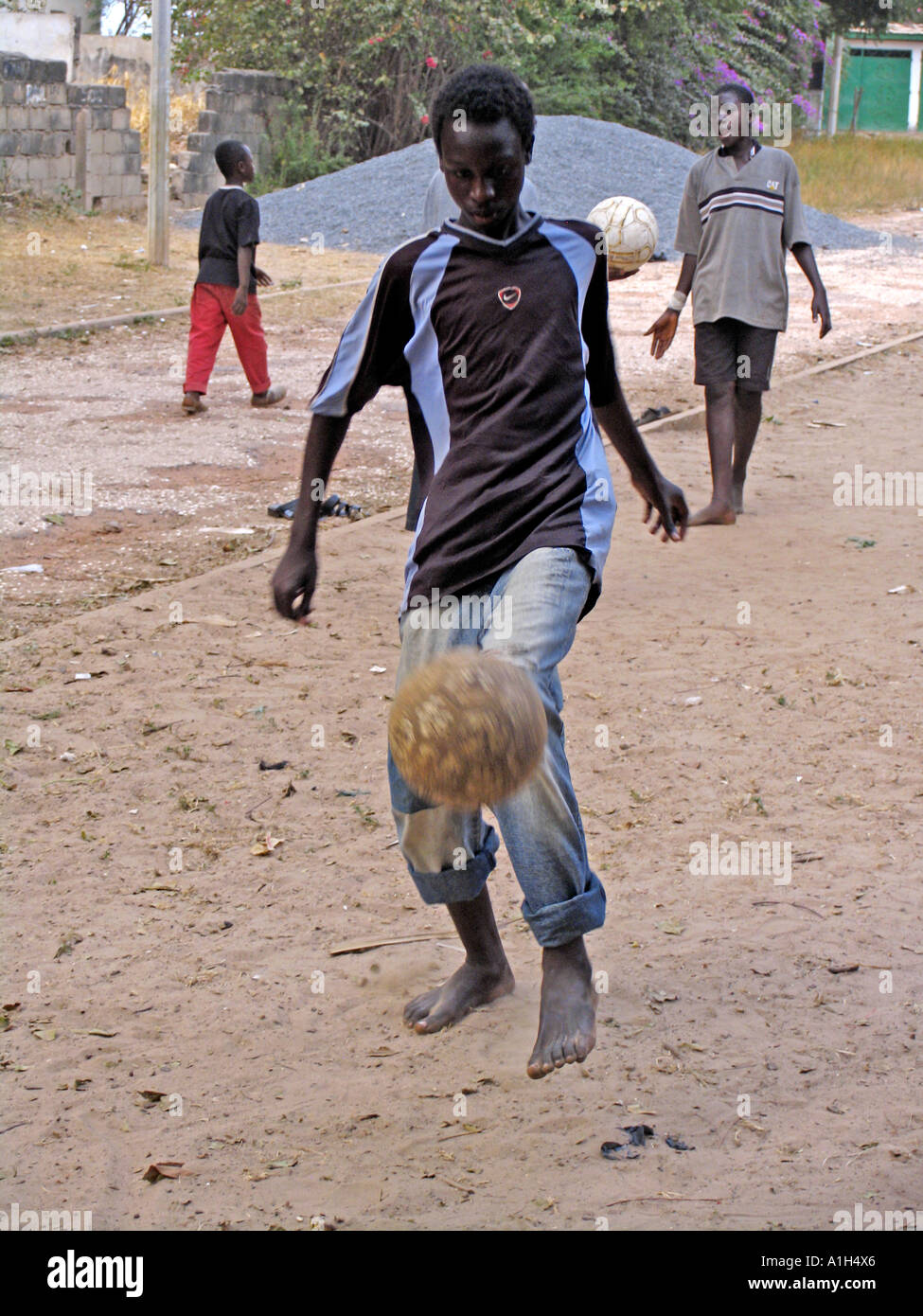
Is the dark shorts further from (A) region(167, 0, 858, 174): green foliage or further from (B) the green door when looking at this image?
(B) the green door

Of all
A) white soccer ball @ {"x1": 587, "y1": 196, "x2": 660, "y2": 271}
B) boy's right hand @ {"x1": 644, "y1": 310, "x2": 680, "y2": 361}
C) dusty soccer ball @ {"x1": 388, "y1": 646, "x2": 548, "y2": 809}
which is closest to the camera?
dusty soccer ball @ {"x1": 388, "y1": 646, "x2": 548, "y2": 809}

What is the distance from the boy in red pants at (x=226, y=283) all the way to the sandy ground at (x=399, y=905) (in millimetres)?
2312

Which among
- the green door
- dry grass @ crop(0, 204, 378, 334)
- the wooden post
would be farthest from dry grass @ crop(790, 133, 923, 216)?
the green door

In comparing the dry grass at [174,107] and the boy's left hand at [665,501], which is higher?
the dry grass at [174,107]

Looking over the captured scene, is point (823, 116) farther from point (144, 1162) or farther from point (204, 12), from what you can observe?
point (144, 1162)

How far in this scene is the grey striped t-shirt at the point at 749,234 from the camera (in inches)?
270

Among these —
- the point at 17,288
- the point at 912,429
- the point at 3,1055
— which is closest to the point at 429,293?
the point at 3,1055

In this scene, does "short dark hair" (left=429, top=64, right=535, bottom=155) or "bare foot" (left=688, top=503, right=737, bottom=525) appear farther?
"bare foot" (left=688, top=503, right=737, bottom=525)

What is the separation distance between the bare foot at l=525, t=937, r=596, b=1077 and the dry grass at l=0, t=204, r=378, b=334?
32.8 ft

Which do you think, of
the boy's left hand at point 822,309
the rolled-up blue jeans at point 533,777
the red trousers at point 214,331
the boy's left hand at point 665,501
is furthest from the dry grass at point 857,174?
the rolled-up blue jeans at point 533,777

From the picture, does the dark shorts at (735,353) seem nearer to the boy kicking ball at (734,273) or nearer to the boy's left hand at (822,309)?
the boy kicking ball at (734,273)

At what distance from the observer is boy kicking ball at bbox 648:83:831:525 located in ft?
22.5

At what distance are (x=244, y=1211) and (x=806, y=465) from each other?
6855 mm

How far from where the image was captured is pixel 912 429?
30.9 ft
